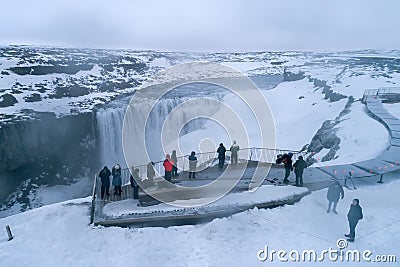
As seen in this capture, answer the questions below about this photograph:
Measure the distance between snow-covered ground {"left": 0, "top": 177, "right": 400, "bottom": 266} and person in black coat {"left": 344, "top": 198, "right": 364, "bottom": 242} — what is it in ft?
0.93

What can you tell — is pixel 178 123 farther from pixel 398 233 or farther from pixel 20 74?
pixel 398 233

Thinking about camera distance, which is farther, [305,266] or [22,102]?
[22,102]

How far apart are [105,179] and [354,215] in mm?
8840

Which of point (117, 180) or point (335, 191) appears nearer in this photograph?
point (335, 191)

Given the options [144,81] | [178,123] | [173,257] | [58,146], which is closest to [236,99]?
[178,123]

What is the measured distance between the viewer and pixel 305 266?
334 inches

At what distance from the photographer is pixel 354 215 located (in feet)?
29.4

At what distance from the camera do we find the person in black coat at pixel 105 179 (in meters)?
12.2

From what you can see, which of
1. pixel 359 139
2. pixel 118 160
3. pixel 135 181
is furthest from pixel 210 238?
pixel 118 160

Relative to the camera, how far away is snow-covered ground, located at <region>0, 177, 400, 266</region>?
9.11m

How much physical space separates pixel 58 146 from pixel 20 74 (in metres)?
21.5

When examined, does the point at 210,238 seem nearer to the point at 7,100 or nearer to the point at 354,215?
the point at 354,215

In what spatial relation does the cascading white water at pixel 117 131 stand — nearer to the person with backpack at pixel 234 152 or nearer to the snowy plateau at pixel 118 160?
the snowy plateau at pixel 118 160

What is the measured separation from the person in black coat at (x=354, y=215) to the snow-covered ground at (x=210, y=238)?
0.28 m
